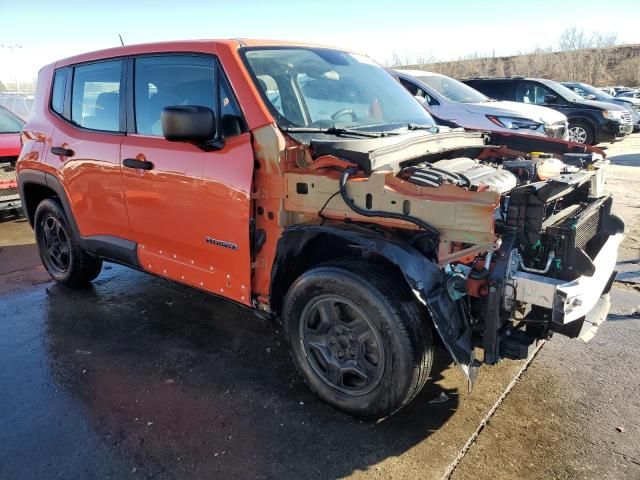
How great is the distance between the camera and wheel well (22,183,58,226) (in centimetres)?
491

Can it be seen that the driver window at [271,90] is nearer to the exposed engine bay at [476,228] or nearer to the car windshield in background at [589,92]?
the exposed engine bay at [476,228]

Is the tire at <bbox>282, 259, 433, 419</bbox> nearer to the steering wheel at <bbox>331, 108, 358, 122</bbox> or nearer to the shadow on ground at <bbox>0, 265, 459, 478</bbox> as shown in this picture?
the shadow on ground at <bbox>0, 265, 459, 478</bbox>

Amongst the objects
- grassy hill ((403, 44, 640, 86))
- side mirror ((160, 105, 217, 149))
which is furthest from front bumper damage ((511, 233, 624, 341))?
grassy hill ((403, 44, 640, 86))

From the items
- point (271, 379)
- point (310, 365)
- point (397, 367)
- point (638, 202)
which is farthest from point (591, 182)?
point (638, 202)

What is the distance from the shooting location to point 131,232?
3902 mm

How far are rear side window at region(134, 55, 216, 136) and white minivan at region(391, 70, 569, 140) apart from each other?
5.93 meters

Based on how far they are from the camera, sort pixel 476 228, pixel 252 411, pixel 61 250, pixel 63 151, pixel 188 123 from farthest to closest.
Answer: pixel 61 250 < pixel 63 151 < pixel 252 411 < pixel 188 123 < pixel 476 228

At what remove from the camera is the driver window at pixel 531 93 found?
13039 mm

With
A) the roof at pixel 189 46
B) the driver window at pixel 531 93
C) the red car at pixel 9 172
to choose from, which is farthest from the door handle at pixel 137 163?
the driver window at pixel 531 93

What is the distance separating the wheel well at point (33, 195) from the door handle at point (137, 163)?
1.59 meters

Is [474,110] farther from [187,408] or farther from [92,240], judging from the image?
[187,408]

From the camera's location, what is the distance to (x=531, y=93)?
13188 millimetres

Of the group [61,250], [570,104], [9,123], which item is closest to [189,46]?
[61,250]

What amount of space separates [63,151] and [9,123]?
5.17m
